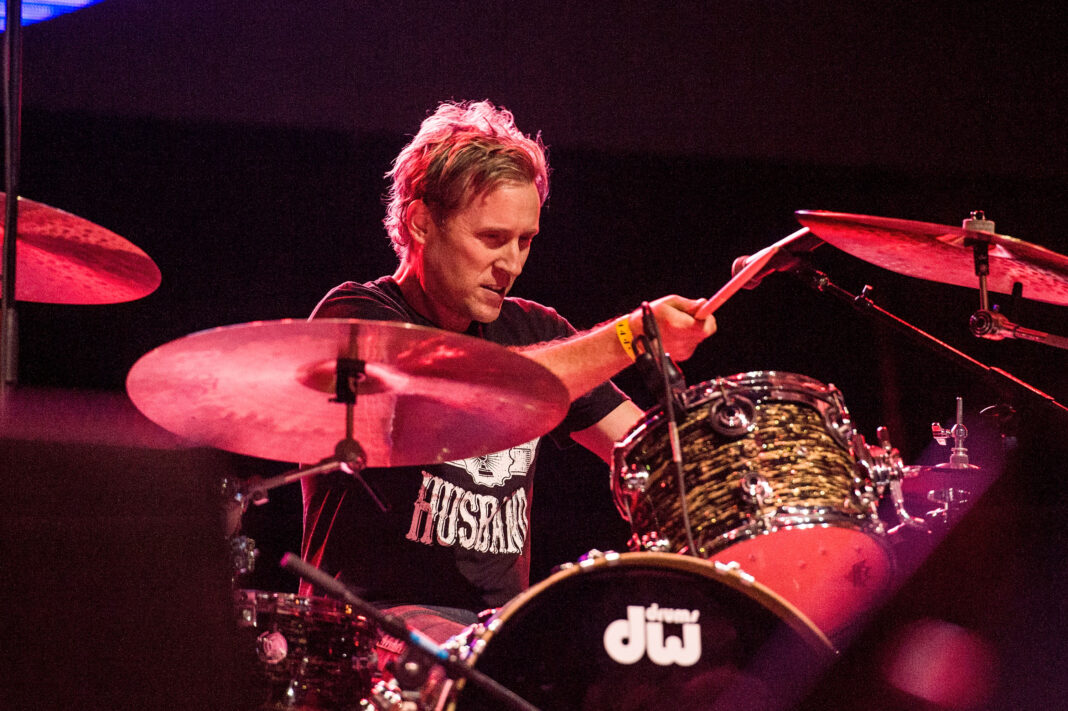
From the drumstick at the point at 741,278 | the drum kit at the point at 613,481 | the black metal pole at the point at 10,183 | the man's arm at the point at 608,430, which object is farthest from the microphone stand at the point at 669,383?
the black metal pole at the point at 10,183

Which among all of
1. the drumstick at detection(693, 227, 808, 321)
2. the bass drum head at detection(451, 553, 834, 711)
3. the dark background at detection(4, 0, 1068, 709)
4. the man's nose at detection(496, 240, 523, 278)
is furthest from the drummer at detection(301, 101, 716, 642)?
Result: the dark background at detection(4, 0, 1068, 709)

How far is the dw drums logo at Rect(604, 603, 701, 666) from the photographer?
1.35m

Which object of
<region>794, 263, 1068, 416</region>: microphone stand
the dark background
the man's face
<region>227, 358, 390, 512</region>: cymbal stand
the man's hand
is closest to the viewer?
<region>227, 358, 390, 512</region>: cymbal stand

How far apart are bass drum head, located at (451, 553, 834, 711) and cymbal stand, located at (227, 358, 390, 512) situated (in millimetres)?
397

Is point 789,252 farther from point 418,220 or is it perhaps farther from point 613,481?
point 418,220

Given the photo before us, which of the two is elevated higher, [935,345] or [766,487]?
[935,345]

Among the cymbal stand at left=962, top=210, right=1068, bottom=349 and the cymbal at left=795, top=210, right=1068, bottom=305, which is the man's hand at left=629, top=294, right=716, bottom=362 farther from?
the cymbal stand at left=962, top=210, right=1068, bottom=349

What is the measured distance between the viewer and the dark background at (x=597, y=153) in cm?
325

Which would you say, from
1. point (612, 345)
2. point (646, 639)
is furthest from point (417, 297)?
point (646, 639)

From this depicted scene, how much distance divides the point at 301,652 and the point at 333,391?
17.2 inches

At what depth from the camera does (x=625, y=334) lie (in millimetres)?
1742

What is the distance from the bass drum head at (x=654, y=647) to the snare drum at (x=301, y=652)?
1.36ft

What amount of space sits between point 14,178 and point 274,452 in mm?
626

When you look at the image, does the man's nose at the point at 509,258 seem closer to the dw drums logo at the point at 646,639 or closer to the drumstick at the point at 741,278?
the drumstick at the point at 741,278
